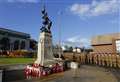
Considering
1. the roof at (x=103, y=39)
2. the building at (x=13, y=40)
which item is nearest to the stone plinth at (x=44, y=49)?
the roof at (x=103, y=39)

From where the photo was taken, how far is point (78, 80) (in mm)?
16562

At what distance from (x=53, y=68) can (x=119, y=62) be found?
13753 mm

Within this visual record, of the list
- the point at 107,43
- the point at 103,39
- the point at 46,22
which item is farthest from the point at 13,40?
the point at 46,22

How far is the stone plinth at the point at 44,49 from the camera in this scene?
26.1 meters

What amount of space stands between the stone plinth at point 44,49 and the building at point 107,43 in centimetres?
2327

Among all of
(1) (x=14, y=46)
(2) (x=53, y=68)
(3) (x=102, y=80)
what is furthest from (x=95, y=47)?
(1) (x=14, y=46)

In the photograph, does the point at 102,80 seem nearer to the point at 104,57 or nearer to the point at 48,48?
the point at 48,48

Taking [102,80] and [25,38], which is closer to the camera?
[102,80]

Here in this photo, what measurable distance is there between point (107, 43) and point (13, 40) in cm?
9091

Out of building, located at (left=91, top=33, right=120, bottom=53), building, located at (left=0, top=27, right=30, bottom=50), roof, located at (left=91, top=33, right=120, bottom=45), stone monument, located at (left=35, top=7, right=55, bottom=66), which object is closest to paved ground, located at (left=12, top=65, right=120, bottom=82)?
stone monument, located at (left=35, top=7, right=55, bottom=66)

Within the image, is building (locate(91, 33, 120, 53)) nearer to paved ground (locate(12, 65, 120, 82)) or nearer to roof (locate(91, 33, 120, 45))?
roof (locate(91, 33, 120, 45))

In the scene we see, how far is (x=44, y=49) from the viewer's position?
26.4 m

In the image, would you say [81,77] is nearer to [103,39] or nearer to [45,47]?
[45,47]

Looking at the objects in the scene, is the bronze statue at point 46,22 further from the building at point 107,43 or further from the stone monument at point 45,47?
the building at point 107,43
